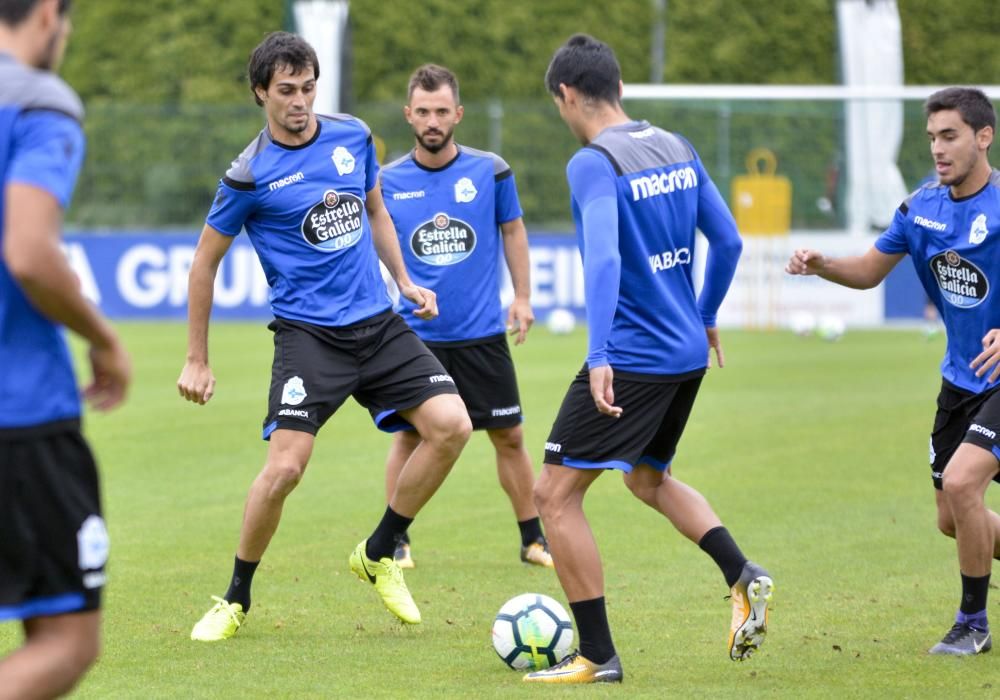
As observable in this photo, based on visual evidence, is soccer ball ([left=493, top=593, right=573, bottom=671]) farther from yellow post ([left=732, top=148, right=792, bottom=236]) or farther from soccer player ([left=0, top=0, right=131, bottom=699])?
yellow post ([left=732, top=148, right=792, bottom=236])

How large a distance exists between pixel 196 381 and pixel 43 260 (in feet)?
9.02

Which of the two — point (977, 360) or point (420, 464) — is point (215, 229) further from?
point (977, 360)

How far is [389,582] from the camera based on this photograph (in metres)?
6.51

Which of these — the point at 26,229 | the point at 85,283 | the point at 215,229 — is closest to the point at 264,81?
the point at 215,229

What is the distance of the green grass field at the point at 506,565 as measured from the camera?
5.59m

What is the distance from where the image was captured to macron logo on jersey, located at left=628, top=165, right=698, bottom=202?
5477mm

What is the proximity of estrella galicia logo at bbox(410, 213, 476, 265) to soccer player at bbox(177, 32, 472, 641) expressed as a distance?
1373 millimetres

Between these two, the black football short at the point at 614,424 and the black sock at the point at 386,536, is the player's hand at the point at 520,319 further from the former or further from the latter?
the black football short at the point at 614,424

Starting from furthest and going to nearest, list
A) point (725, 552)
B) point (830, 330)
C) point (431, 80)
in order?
point (830, 330) < point (431, 80) < point (725, 552)

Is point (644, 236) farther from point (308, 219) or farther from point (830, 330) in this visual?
point (830, 330)

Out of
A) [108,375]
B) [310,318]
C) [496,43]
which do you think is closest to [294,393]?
[310,318]

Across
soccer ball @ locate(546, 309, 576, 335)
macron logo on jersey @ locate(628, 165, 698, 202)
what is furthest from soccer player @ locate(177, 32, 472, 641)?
soccer ball @ locate(546, 309, 576, 335)

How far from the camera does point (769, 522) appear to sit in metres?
8.84

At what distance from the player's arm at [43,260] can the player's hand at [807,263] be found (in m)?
3.37
